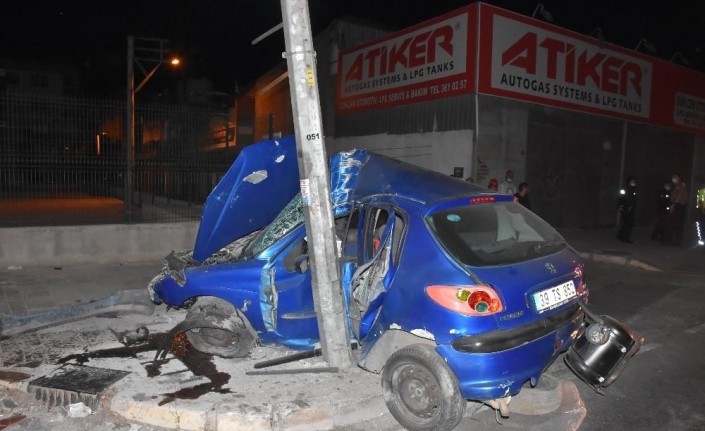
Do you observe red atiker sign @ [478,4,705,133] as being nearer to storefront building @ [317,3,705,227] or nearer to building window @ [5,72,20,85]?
storefront building @ [317,3,705,227]

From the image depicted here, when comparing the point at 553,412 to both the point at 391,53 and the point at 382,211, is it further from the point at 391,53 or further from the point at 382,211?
the point at 391,53

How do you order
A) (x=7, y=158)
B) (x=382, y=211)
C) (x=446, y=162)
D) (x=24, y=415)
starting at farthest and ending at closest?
(x=446, y=162)
(x=7, y=158)
(x=382, y=211)
(x=24, y=415)

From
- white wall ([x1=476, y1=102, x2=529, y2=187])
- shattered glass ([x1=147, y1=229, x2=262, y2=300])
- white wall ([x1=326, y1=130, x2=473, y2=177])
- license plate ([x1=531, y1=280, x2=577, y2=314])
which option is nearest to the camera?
license plate ([x1=531, y1=280, x2=577, y2=314])

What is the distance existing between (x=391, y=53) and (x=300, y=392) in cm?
1230

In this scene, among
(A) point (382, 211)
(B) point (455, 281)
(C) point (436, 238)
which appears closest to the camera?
(B) point (455, 281)

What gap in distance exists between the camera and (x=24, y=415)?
392 cm

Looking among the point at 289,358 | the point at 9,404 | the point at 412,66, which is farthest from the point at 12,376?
the point at 412,66

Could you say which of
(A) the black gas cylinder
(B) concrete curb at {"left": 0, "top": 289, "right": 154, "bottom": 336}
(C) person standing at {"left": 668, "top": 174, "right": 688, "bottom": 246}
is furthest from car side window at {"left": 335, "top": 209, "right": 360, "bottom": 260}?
(C) person standing at {"left": 668, "top": 174, "right": 688, "bottom": 246}

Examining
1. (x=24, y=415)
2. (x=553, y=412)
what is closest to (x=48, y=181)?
(x=24, y=415)

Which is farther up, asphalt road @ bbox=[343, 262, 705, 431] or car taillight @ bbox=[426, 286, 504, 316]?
car taillight @ bbox=[426, 286, 504, 316]

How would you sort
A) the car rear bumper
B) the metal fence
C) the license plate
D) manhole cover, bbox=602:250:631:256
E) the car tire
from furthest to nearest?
1. manhole cover, bbox=602:250:631:256
2. the metal fence
3. the car tire
4. the license plate
5. the car rear bumper

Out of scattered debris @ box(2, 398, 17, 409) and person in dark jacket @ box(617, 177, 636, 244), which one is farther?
person in dark jacket @ box(617, 177, 636, 244)

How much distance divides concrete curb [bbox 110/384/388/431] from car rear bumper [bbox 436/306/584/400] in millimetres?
973

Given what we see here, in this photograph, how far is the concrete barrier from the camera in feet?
28.1
